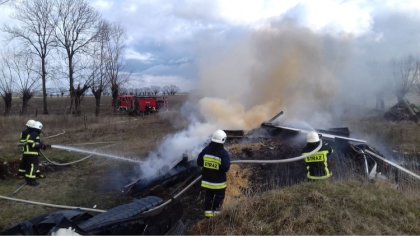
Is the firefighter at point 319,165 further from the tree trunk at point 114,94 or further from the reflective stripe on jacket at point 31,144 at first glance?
the tree trunk at point 114,94

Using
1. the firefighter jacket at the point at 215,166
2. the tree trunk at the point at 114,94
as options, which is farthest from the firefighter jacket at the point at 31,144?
the tree trunk at the point at 114,94

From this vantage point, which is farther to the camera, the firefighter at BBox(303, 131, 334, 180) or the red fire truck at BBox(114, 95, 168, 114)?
the red fire truck at BBox(114, 95, 168, 114)

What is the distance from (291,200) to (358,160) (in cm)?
470

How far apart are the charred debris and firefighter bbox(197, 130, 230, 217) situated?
0.72m

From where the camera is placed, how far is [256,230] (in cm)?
509

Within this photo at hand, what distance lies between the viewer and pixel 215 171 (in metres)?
6.77

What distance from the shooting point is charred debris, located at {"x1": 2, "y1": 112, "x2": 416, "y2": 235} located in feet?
17.2

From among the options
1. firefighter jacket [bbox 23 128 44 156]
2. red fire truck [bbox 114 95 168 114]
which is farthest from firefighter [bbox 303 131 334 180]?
red fire truck [bbox 114 95 168 114]

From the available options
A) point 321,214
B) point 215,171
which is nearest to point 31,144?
point 215,171

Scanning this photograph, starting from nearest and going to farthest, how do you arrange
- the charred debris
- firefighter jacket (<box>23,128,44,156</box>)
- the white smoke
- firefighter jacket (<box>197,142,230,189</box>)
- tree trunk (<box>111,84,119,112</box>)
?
1. the charred debris
2. firefighter jacket (<box>197,142,230,189</box>)
3. the white smoke
4. firefighter jacket (<box>23,128,44,156</box>)
5. tree trunk (<box>111,84,119,112</box>)

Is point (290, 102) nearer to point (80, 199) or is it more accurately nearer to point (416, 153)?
point (416, 153)

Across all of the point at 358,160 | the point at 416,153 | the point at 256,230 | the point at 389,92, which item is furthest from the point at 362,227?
the point at 389,92

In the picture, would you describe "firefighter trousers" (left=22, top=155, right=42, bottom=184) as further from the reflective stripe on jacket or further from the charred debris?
the charred debris

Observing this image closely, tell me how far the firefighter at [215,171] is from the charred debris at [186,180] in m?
0.72
